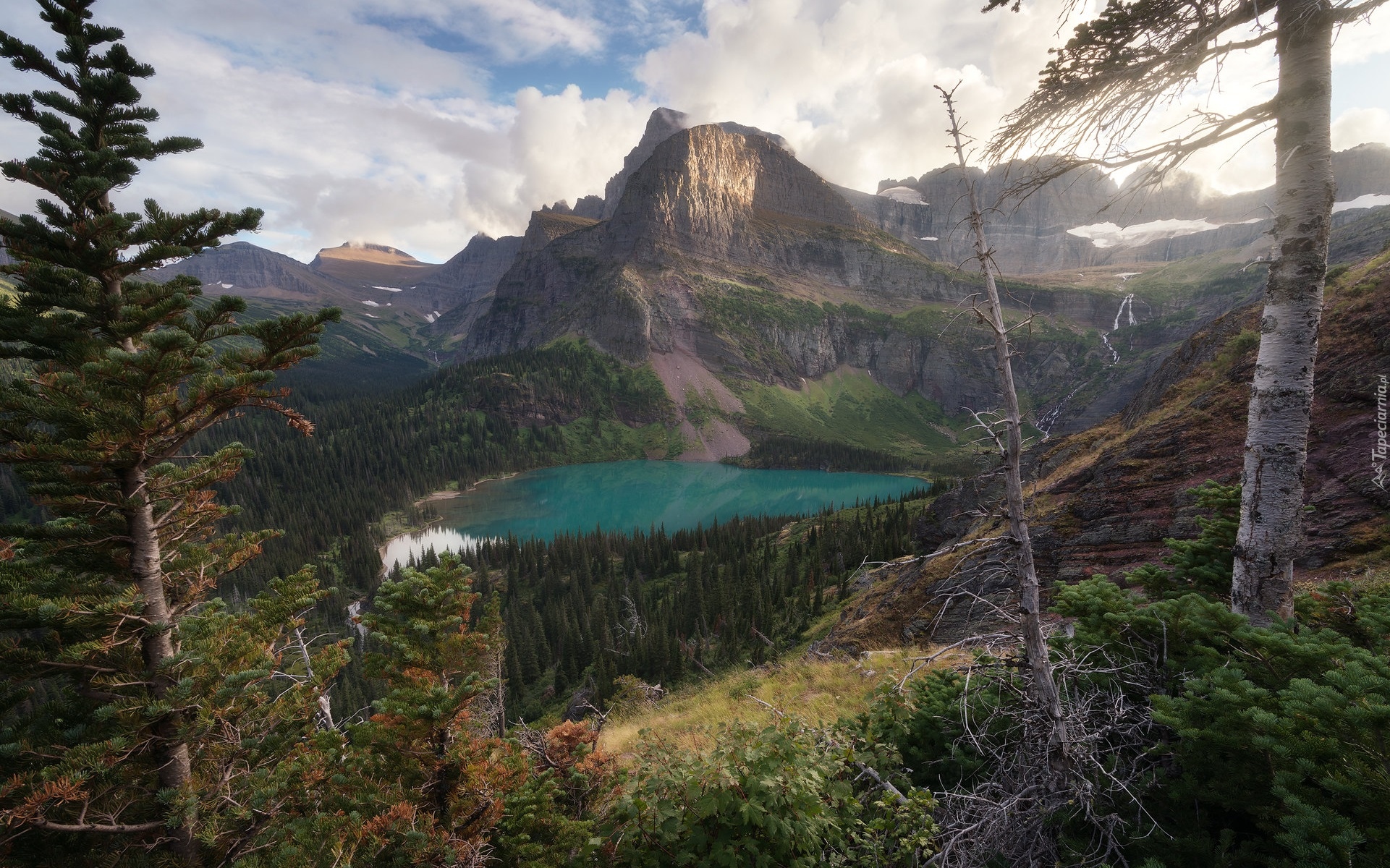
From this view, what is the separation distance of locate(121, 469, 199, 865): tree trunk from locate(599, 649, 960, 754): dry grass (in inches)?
246

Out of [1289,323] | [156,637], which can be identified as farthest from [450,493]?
[1289,323]

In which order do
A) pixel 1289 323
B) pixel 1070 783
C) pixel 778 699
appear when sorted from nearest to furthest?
pixel 1070 783 → pixel 1289 323 → pixel 778 699

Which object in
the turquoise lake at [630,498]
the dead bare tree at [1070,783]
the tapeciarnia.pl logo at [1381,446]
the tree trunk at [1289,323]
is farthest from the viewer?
the turquoise lake at [630,498]

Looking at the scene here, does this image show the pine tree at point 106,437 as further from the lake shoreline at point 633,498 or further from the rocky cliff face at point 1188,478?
the lake shoreline at point 633,498

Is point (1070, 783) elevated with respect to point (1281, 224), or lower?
lower

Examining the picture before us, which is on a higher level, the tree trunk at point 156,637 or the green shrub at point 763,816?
the tree trunk at point 156,637

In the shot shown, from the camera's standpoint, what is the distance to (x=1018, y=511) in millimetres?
4918

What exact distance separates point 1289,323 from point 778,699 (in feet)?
36.8

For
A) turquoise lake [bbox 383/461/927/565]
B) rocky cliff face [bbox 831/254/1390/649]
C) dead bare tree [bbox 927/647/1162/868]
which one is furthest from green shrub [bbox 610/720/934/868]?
turquoise lake [bbox 383/461/927/565]

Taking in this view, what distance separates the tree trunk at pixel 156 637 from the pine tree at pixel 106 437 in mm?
17

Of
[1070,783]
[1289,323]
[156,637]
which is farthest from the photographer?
[156,637]

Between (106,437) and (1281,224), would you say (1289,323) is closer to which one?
(1281,224)

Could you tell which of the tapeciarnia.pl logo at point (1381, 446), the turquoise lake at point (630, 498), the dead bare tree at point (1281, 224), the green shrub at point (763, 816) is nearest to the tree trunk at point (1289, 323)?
the dead bare tree at point (1281, 224)

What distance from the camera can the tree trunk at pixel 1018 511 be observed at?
15.4 feet
